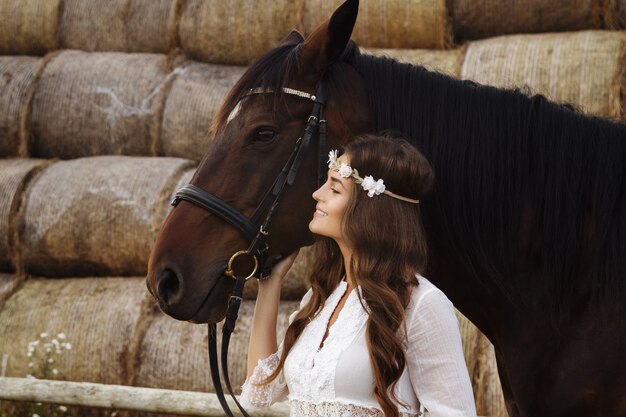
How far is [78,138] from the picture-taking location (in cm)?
602

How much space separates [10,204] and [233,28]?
72.4 inches

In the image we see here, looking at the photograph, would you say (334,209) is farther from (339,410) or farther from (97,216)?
(97,216)

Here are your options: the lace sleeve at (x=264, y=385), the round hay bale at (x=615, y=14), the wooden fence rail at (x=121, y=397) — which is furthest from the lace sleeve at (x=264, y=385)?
the round hay bale at (x=615, y=14)

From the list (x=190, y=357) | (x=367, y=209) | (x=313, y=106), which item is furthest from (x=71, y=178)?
(x=367, y=209)

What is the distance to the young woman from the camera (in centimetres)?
188

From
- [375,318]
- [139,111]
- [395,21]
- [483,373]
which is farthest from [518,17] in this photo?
[375,318]

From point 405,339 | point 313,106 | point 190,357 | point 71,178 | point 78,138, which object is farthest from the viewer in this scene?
point 78,138

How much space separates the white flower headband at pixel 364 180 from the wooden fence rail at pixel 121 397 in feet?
5.17

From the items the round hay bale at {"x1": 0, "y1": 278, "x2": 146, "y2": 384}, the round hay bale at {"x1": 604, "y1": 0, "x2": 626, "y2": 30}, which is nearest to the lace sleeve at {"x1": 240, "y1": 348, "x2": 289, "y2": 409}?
the round hay bale at {"x1": 0, "y1": 278, "x2": 146, "y2": 384}

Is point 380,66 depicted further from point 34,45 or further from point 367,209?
point 34,45

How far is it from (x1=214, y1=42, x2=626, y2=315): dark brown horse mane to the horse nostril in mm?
540

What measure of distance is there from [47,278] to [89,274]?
294mm

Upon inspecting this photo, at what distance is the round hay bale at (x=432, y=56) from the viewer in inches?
200

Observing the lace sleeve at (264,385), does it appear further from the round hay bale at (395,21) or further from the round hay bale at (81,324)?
the round hay bale at (395,21)
